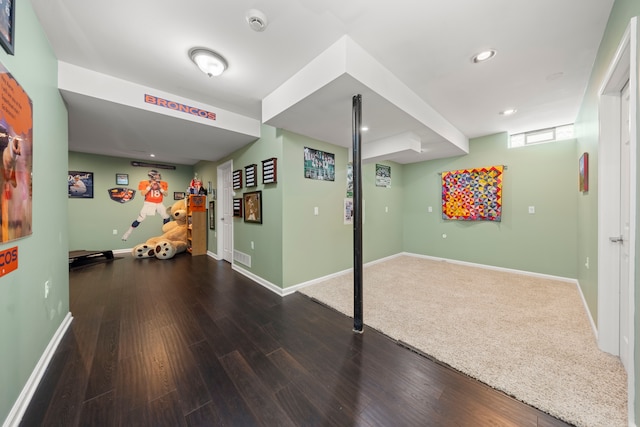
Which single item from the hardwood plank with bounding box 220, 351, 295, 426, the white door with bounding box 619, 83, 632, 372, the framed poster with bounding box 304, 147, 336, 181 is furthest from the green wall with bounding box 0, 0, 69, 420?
the white door with bounding box 619, 83, 632, 372

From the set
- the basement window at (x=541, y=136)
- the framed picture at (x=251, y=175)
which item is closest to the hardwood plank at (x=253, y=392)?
the framed picture at (x=251, y=175)

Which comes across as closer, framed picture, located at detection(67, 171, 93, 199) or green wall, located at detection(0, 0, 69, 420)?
green wall, located at detection(0, 0, 69, 420)

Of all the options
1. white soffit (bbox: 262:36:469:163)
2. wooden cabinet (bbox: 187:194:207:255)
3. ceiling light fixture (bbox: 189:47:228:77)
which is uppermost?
ceiling light fixture (bbox: 189:47:228:77)

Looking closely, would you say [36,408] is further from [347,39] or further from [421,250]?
[421,250]

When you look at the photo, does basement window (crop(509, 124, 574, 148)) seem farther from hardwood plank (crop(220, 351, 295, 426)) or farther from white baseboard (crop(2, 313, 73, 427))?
white baseboard (crop(2, 313, 73, 427))

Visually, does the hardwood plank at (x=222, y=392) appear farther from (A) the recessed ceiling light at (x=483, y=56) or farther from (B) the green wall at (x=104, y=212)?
(B) the green wall at (x=104, y=212)

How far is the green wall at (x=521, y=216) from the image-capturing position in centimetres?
342

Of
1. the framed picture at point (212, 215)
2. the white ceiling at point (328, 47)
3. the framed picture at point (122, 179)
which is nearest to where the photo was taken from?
the white ceiling at point (328, 47)

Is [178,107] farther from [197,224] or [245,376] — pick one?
[197,224]

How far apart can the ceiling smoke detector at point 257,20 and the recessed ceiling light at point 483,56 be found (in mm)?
1858

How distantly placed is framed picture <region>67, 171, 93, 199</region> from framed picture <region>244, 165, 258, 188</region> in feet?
14.6

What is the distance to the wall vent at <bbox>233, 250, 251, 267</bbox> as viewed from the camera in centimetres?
379

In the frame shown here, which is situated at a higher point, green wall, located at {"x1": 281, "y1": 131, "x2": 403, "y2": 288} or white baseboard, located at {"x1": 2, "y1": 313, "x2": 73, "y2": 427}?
green wall, located at {"x1": 281, "y1": 131, "x2": 403, "y2": 288}

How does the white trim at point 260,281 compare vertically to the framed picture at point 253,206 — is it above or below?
below
